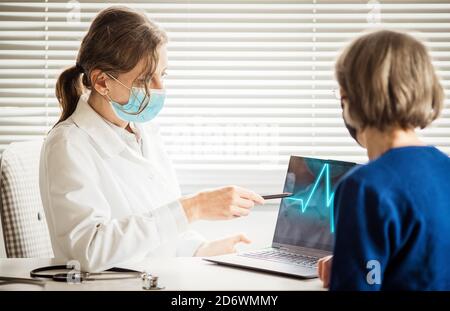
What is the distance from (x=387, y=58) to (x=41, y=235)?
51.7 inches

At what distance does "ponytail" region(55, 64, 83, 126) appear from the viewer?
6.76ft

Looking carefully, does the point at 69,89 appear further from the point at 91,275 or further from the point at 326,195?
the point at 326,195

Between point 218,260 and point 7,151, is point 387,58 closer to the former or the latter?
point 218,260

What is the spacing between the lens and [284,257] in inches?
73.4

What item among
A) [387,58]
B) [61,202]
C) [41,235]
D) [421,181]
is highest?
[387,58]

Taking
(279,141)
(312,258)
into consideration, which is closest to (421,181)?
(312,258)

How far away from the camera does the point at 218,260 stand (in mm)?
1819

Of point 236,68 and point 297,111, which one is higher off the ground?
point 236,68

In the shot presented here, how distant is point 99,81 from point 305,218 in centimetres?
73

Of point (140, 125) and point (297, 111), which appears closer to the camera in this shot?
point (140, 125)

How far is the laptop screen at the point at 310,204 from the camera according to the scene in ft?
6.07

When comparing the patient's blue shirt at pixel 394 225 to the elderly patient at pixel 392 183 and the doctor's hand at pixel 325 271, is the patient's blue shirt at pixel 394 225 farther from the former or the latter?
the doctor's hand at pixel 325 271

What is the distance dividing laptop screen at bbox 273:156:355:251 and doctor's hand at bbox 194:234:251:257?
0.15 m

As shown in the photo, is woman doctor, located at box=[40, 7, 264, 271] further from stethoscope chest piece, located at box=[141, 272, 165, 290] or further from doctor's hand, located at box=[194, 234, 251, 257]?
stethoscope chest piece, located at box=[141, 272, 165, 290]
